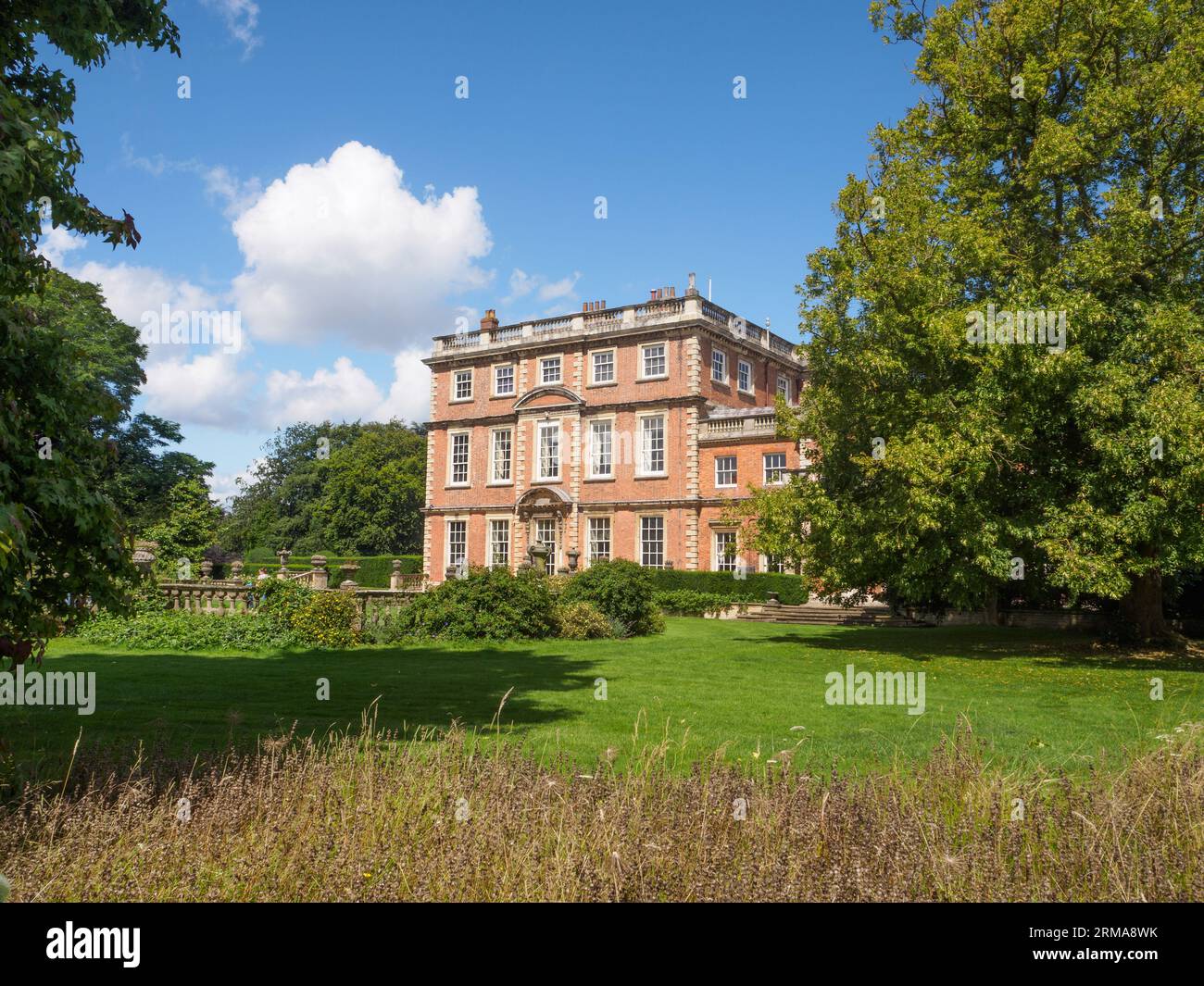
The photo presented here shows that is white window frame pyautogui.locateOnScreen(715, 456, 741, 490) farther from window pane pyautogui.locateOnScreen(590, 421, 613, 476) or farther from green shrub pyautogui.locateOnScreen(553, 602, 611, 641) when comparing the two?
green shrub pyautogui.locateOnScreen(553, 602, 611, 641)

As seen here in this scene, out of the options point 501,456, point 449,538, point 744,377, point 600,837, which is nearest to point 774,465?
point 744,377

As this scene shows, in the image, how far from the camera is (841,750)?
8.61m

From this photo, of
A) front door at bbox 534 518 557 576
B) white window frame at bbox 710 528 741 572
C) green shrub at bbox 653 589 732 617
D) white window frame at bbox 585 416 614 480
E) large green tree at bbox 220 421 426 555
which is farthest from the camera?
large green tree at bbox 220 421 426 555

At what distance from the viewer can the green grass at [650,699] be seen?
8.59m

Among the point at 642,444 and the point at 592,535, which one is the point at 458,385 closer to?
the point at 592,535

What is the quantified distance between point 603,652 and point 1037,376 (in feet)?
33.4

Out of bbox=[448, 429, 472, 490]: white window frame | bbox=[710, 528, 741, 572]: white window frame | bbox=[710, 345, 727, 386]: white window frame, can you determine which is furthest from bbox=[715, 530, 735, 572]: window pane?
Answer: bbox=[448, 429, 472, 490]: white window frame

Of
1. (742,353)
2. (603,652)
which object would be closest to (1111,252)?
(603,652)

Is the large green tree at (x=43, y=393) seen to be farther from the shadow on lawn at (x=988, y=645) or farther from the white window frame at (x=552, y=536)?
the white window frame at (x=552, y=536)

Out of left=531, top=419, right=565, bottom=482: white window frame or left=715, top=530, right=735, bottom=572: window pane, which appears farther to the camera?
left=531, top=419, right=565, bottom=482: white window frame

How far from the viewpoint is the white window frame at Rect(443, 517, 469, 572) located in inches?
1764

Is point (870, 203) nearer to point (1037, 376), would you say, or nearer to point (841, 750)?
point (1037, 376)

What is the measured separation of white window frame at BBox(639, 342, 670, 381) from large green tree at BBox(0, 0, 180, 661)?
3373cm

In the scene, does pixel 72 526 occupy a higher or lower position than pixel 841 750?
higher
